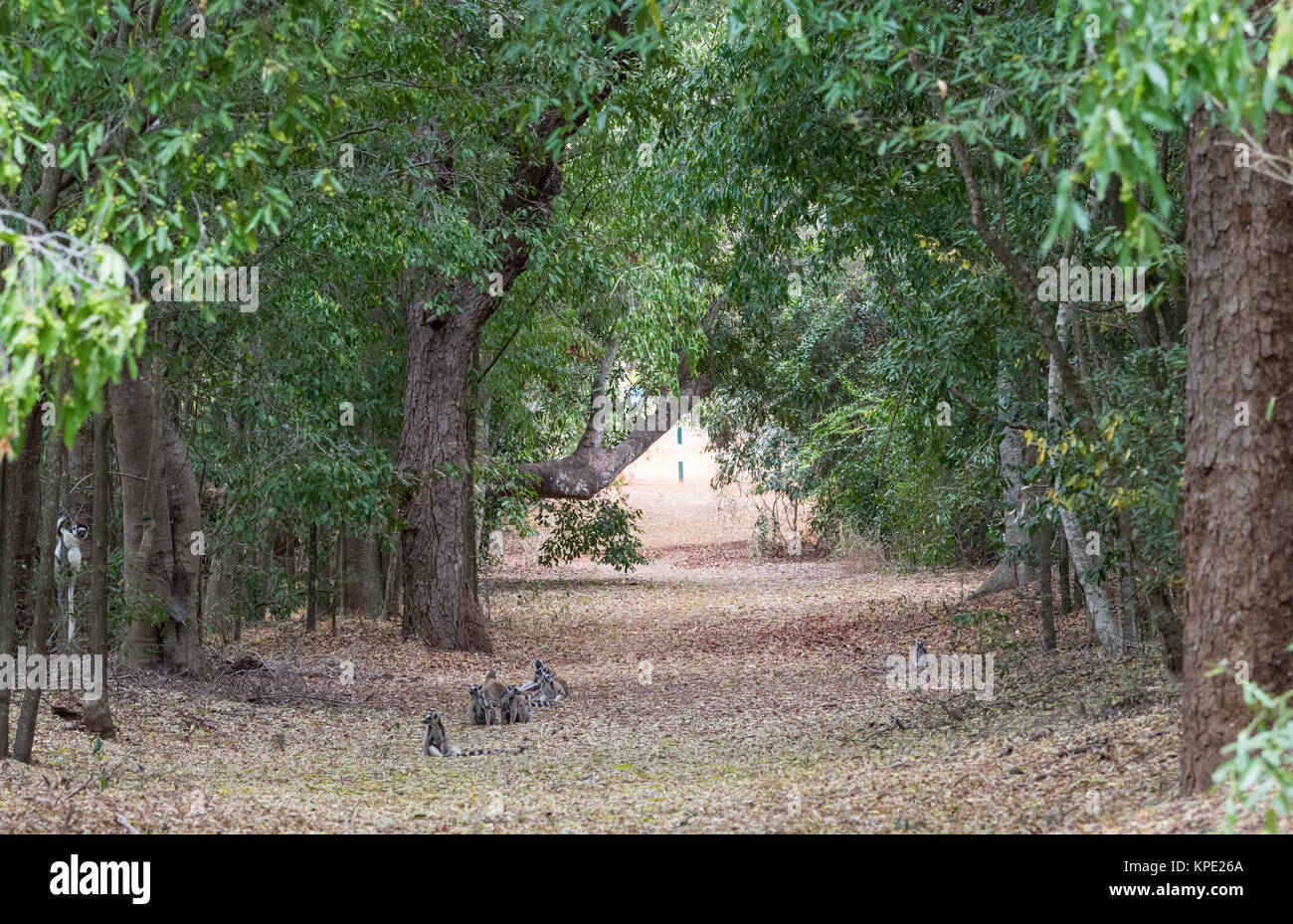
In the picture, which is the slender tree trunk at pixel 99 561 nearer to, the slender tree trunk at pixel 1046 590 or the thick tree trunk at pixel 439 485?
the thick tree trunk at pixel 439 485

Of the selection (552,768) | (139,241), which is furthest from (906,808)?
(139,241)

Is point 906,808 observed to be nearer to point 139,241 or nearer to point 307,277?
point 139,241

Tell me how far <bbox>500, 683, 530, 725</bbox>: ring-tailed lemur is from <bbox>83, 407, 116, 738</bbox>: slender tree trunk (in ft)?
10.3

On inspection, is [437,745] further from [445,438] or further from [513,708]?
[445,438]

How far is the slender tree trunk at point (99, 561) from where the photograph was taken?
6.96m

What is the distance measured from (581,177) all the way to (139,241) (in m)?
9.71

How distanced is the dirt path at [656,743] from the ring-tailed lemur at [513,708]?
131 mm

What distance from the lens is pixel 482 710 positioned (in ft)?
32.8

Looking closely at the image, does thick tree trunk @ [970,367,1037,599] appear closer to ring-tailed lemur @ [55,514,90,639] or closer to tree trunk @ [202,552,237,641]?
ring-tailed lemur @ [55,514,90,639]

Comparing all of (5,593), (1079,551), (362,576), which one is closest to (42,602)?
(5,593)

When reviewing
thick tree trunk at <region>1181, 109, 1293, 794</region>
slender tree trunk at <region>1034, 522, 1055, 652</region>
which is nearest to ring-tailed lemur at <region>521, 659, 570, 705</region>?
slender tree trunk at <region>1034, 522, 1055, 652</region>

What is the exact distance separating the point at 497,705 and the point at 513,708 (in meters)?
0.13

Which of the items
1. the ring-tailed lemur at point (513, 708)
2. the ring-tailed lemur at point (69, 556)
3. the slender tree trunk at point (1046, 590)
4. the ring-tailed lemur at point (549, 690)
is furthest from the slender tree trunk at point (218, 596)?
the slender tree trunk at point (1046, 590)

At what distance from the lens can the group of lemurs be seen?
8.58 m
